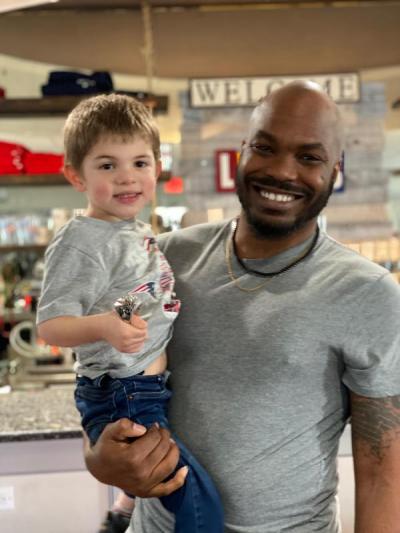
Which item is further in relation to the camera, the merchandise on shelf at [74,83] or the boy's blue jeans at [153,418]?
the merchandise on shelf at [74,83]

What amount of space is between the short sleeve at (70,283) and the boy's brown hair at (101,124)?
185 mm

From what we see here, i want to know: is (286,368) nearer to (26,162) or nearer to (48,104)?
(48,104)

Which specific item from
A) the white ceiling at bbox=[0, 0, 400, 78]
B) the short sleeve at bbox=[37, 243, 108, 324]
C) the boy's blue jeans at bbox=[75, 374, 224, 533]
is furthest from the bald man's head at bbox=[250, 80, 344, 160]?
the white ceiling at bbox=[0, 0, 400, 78]

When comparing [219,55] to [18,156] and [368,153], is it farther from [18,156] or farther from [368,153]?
[18,156]

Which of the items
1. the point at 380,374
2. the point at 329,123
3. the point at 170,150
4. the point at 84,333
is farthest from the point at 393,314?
the point at 170,150

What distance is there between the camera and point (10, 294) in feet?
11.3

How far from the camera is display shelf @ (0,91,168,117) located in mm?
3018

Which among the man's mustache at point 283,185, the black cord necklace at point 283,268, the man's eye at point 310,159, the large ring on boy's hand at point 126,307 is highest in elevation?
the man's eye at point 310,159

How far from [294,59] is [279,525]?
2.98m

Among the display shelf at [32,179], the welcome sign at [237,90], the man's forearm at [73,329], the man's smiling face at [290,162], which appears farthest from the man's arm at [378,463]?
the display shelf at [32,179]

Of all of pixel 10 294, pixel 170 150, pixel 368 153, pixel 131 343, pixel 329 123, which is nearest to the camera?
pixel 131 343

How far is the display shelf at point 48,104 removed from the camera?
3.02 m

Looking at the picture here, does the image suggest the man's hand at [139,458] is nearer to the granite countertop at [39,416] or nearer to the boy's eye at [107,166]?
the boy's eye at [107,166]

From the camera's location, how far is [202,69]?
11.4 ft
